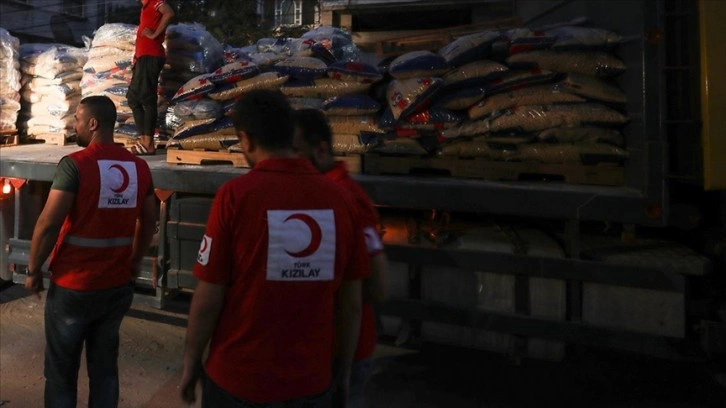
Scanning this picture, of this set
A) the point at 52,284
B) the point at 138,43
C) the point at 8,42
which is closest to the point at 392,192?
the point at 52,284

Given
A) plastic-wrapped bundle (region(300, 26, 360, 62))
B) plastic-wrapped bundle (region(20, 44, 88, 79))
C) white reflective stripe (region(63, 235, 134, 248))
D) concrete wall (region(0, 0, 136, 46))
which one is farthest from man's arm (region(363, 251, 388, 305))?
concrete wall (region(0, 0, 136, 46))

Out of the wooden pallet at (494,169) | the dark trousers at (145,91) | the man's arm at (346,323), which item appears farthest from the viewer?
the dark trousers at (145,91)

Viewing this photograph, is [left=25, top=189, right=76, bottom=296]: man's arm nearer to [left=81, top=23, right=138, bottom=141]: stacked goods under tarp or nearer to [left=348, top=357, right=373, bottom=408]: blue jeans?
[left=348, top=357, right=373, bottom=408]: blue jeans

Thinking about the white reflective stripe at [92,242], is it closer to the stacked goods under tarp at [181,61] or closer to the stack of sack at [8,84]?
the stacked goods under tarp at [181,61]

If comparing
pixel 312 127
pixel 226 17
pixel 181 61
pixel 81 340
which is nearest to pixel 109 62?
pixel 181 61

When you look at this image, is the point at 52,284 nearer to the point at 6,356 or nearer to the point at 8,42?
the point at 6,356

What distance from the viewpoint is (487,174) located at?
367 cm

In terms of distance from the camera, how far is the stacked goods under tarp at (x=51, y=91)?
609 centimetres

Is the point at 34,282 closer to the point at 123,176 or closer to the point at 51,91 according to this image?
the point at 123,176

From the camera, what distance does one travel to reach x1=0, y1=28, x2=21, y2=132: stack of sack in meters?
5.94

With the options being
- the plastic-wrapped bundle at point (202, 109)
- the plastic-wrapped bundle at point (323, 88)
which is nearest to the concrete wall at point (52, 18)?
the plastic-wrapped bundle at point (202, 109)

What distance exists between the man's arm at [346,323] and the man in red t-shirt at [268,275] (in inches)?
4.1

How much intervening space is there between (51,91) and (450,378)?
15.3 feet

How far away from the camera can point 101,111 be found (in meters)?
3.28
